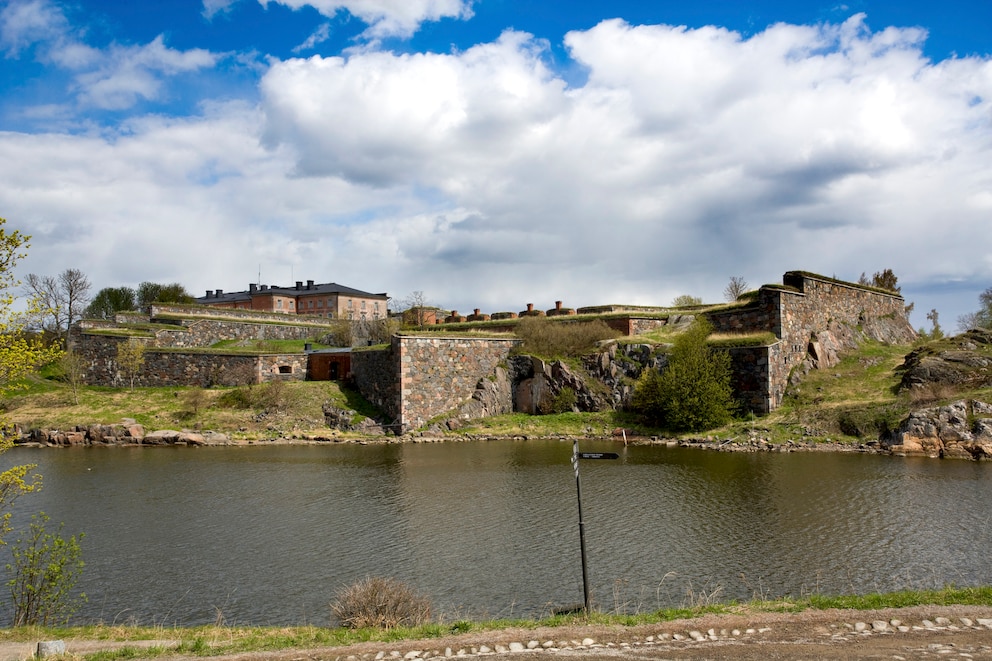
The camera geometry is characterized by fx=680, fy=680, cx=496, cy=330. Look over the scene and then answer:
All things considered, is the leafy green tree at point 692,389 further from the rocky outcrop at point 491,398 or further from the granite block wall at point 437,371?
the granite block wall at point 437,371

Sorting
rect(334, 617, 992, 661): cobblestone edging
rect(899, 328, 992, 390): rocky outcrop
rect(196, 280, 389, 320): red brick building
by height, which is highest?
rect(196, 280, 389, 320): red brick building

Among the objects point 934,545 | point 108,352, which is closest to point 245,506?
point 934,545

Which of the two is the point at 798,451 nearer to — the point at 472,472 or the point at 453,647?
the point at 472,472

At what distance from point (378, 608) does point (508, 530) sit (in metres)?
6.85

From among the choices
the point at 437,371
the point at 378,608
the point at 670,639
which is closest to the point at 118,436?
the point at 437,371

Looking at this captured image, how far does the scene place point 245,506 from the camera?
19812 millimetres

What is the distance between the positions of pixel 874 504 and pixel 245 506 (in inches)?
690

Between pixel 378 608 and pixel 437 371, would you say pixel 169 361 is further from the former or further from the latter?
pixel 378 608

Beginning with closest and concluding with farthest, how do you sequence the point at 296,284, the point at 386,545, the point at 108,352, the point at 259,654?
the point at 259,654, the point at 386,545, the point at 108,352, the point at 296,284

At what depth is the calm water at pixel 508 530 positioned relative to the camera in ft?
40.6

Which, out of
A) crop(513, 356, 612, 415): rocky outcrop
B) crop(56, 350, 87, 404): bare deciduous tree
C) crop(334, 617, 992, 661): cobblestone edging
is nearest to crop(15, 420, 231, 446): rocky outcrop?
crop(56, 350, 87, 404): bare deciduous tree

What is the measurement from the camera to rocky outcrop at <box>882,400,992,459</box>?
84.9ft

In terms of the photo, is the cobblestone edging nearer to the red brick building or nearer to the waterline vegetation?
the waterline vegetation

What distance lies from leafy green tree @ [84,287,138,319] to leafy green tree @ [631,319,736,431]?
168ft
